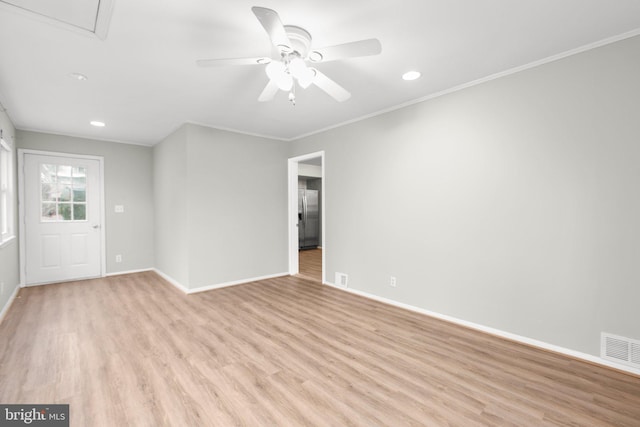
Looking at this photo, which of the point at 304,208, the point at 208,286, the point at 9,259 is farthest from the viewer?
the point at 304,208

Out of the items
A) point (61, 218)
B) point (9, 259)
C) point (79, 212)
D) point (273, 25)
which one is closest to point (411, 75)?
point (273, 25)

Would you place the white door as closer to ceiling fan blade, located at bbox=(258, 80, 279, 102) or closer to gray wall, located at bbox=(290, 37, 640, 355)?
ceiling fan blade, located at bbox=(258, 80, 279, 102)

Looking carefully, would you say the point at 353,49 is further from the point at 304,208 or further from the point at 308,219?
the point at 308,219

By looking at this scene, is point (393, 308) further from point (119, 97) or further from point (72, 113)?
point (72, 113)

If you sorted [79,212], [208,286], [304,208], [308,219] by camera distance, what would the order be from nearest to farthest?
[208,286] → [79,212] → [304,208] → [308,219]

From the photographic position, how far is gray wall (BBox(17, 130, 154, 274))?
502 centimetres

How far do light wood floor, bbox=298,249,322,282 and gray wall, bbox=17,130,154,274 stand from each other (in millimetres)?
2997

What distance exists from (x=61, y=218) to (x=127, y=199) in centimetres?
97

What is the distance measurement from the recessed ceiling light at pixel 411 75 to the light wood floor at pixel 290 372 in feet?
8.14

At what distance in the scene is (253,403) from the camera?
5.86ft

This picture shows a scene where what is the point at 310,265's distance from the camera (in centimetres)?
602

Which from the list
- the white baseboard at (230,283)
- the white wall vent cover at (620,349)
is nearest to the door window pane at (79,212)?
the white baseboard at (230,283)

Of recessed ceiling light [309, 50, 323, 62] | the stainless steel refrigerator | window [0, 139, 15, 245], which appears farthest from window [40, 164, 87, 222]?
recessed ceiling light [309, 50, 323, 62]

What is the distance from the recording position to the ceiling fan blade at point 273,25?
141 cm
